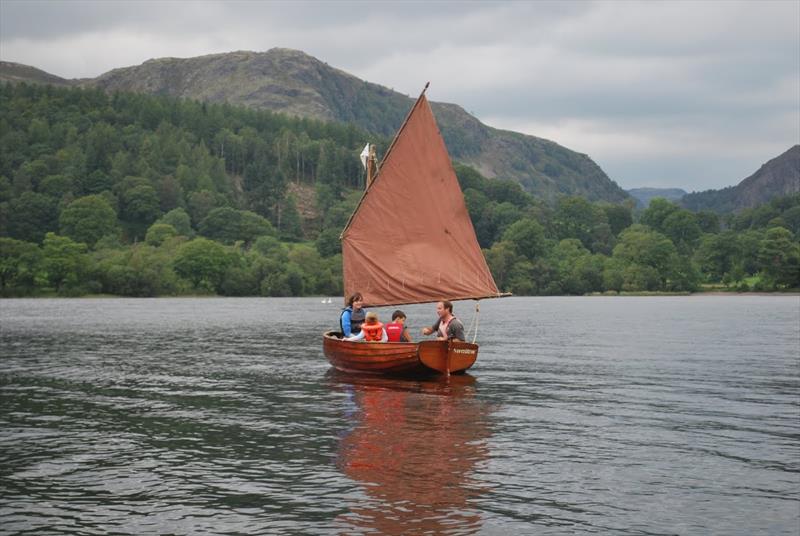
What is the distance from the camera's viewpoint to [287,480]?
18922 mm

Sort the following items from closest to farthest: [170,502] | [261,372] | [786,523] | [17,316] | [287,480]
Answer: [786,523]
[170,502]
[287,480]
[261,372]
[17,316]

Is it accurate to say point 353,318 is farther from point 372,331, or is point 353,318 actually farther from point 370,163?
point 370,163

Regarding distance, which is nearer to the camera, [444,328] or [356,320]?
[444,328]

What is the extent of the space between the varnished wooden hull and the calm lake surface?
2.72 feet

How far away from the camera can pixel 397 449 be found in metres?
22.3

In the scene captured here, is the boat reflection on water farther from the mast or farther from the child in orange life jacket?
the mast

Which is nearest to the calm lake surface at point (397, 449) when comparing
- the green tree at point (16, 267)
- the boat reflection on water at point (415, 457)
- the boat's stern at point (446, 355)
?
the boat reflection on water at point (415, 457)

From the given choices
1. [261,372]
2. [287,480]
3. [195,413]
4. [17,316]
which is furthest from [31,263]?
[287,480]

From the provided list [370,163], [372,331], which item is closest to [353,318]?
[372,331]

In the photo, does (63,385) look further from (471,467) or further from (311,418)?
(471,467)

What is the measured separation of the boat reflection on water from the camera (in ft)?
51.9

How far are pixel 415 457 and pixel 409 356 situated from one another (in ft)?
52.2

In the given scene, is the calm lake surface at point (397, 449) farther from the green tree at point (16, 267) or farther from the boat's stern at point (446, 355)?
the green tree at point (16, 267)

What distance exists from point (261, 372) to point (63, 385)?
9962 mm
